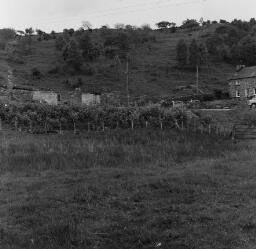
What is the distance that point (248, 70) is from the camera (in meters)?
70.9

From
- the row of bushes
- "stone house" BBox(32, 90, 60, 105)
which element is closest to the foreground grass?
the row of bushes

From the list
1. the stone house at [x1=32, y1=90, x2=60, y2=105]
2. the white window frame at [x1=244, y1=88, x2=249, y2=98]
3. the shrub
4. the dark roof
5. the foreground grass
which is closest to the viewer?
the foreground grass

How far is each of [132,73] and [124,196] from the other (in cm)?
7918

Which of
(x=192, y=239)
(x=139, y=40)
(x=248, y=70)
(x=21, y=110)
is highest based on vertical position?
(x=139, y=40)

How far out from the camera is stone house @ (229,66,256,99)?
224 feet

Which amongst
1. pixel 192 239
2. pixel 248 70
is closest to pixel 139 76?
pixel 248 70

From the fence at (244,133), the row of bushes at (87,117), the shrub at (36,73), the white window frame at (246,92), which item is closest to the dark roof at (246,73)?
the white window frame at (246,92)

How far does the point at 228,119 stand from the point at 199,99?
23.1 m

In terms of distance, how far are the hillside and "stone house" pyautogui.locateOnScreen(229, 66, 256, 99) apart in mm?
8190

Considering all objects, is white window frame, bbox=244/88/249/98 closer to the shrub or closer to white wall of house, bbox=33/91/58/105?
white wall of house, bbox=33/91/58/105

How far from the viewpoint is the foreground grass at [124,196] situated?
32.3 feet

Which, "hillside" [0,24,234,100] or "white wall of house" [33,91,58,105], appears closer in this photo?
"white wall of house" [33,91,58,105]

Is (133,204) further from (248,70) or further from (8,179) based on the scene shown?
(248,70)

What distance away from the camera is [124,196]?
13.4 meters
